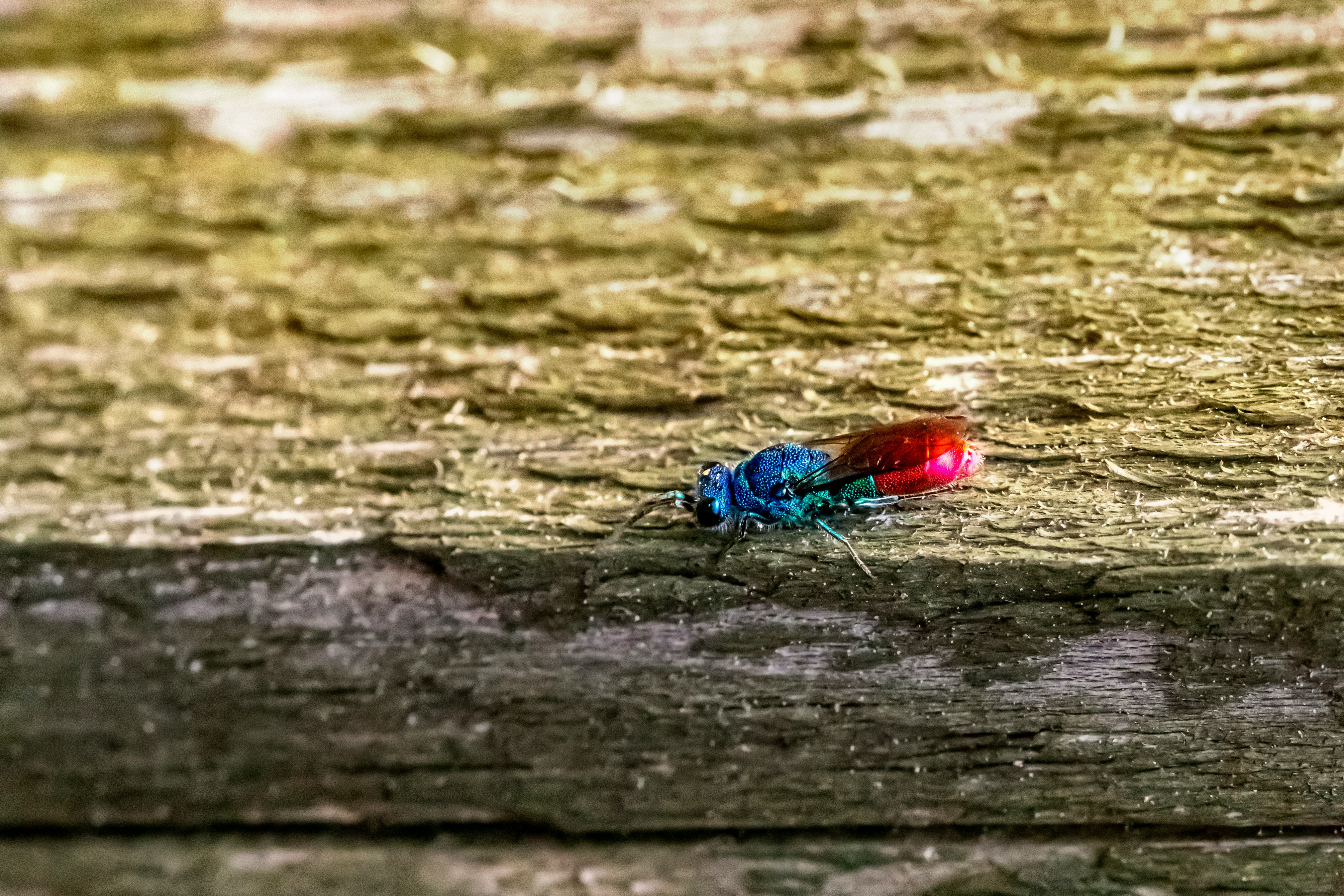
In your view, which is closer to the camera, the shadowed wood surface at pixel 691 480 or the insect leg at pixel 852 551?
Answer: the shadowed wood surface at pixel 691 480

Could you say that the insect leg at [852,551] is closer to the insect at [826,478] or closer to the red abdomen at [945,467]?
the insect at [826,478]

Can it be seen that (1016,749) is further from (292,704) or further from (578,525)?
(292,704)

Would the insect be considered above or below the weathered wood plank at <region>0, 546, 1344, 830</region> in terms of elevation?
above

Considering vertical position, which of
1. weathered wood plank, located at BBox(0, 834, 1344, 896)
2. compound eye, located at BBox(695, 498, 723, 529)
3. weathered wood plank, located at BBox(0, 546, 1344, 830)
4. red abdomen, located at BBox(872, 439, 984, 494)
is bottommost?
weathered wood plank, located at BBox(0, 834, 1344, 896)

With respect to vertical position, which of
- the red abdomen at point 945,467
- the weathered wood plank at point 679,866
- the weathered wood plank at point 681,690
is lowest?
the weathered wood plank at point 679,866

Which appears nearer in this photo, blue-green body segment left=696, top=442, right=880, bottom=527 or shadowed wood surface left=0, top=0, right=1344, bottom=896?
shadowed wood surface left=0, top=0, right=1344, bottom=896

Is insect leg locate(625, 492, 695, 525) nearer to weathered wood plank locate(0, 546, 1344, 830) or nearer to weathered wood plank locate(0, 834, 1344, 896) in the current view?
weathered wood plank locate(0, 546, 1344, 830)

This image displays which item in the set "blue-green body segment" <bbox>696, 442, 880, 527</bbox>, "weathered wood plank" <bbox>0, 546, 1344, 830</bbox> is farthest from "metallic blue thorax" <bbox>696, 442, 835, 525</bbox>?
"weathered wood plank" <bbox>0, 546, 1344, 830</bbox>

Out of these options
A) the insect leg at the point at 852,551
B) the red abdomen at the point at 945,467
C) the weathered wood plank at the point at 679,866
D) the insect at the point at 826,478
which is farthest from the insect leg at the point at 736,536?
the weathered wood plank at the point at 679,866
